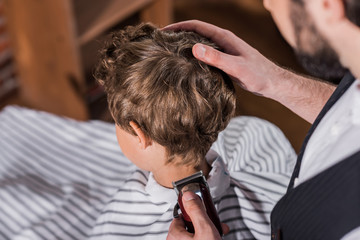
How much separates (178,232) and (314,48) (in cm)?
47

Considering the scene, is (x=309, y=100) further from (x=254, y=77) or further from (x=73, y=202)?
(x=73, y=202)

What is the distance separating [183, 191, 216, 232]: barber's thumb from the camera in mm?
980

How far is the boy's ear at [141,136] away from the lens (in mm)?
1101

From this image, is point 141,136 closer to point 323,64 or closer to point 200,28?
point 200,28

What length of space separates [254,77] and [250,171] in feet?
1.32

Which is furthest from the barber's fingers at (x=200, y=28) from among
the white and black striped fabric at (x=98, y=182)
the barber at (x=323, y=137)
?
the white and black striped fabric at (x=98, y=182)

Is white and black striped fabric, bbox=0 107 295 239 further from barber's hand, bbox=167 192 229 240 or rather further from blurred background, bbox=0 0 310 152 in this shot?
blurred background, bbox=0 0 310 152

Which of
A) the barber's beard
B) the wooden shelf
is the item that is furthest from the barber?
the wooden shelf

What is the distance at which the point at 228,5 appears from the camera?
3564mm

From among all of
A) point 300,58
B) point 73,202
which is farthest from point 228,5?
point 300,58

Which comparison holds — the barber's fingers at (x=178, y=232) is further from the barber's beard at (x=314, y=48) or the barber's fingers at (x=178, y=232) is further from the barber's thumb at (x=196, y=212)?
the barber's beard at (x=314, y=48)

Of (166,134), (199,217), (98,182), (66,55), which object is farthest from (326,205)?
(66,55)

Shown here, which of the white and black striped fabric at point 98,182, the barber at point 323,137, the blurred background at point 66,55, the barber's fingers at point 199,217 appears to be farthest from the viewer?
the blurred background at point 66,55

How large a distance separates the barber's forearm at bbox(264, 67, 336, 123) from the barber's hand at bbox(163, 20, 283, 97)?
0.01 metres
